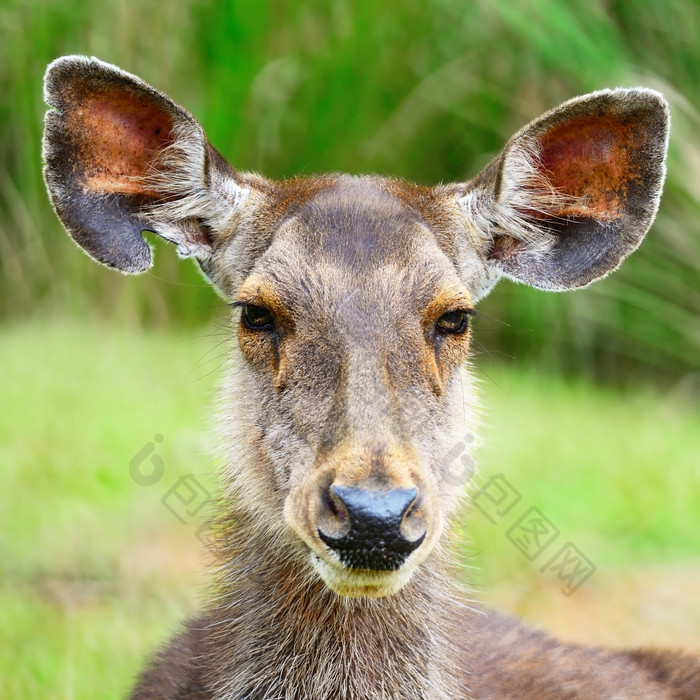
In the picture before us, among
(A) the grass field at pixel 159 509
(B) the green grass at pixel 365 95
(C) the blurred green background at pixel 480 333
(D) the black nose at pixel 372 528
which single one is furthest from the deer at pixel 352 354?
(B) the green grass at pixel 365 95

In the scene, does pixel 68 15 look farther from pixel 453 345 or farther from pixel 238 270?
pixel 453 345

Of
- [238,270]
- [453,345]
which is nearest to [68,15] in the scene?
[238,270]

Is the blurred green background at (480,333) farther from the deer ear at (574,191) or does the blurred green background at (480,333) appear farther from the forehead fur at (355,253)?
Result: the forehead fur at (355,253)

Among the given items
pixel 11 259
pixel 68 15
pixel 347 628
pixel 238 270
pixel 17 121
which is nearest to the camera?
pixel 347 628

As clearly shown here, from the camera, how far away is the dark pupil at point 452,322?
4020mm

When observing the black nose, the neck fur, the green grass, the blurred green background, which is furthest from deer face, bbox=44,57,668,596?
the green grass

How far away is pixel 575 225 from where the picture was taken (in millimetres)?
4621

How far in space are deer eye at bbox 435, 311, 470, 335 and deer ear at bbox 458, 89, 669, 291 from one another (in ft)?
1.82

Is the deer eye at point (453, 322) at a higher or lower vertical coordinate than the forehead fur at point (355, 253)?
lower

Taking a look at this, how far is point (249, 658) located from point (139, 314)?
28.8ft

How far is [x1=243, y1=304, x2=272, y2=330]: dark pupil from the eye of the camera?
400 centimetres

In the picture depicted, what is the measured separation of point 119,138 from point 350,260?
113 centimetres

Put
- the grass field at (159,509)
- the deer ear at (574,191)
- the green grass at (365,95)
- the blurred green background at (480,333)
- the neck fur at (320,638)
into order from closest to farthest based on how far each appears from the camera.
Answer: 1. the neck fur at (320,638)
2. the deer ear at (574,191)
3. the grass field at (159,509)
4. the blurred green background at (480,333)
5. the green grass at (365,95)

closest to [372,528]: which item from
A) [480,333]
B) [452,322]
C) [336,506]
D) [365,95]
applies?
[336,506]
